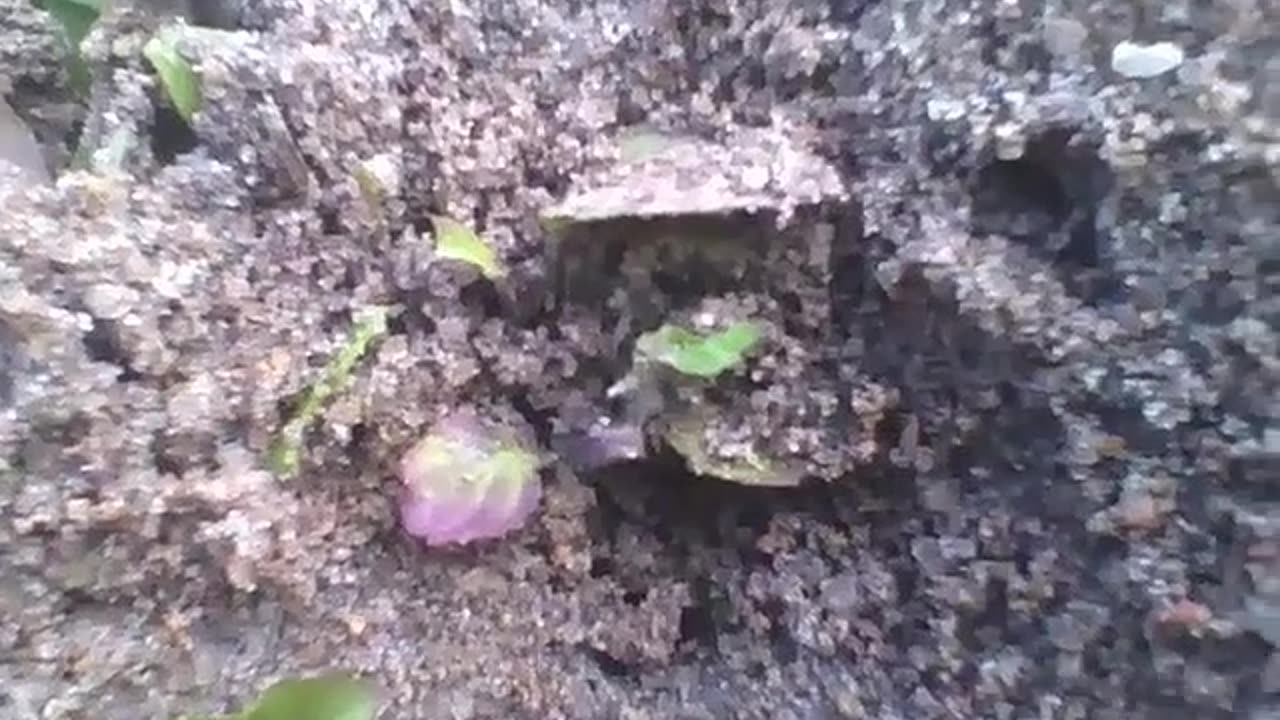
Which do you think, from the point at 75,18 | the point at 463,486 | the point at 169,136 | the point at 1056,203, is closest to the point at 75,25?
the point at 75,18

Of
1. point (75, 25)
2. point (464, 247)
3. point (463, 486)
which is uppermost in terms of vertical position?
point (75, 25)

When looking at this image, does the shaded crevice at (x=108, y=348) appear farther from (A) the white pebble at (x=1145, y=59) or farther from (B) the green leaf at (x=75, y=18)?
(A) the white pebble at (x=1145, y=59)

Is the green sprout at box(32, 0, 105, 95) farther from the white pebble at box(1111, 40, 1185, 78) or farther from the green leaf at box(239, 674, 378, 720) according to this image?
the white pebble at box(1111, 40, 1185, 78)

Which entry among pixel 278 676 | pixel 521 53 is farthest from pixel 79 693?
pixel 521 53

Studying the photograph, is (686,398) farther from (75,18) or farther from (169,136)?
(75,18)

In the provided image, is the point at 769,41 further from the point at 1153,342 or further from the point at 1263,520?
the point at 1263,520

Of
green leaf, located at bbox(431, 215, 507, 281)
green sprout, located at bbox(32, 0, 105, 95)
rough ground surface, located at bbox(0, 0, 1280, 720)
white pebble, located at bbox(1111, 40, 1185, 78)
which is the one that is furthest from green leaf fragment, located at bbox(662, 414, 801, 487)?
green sprout, located at bbox(32, 0, 105, 95)

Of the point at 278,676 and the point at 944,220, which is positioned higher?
the point at 944,220
